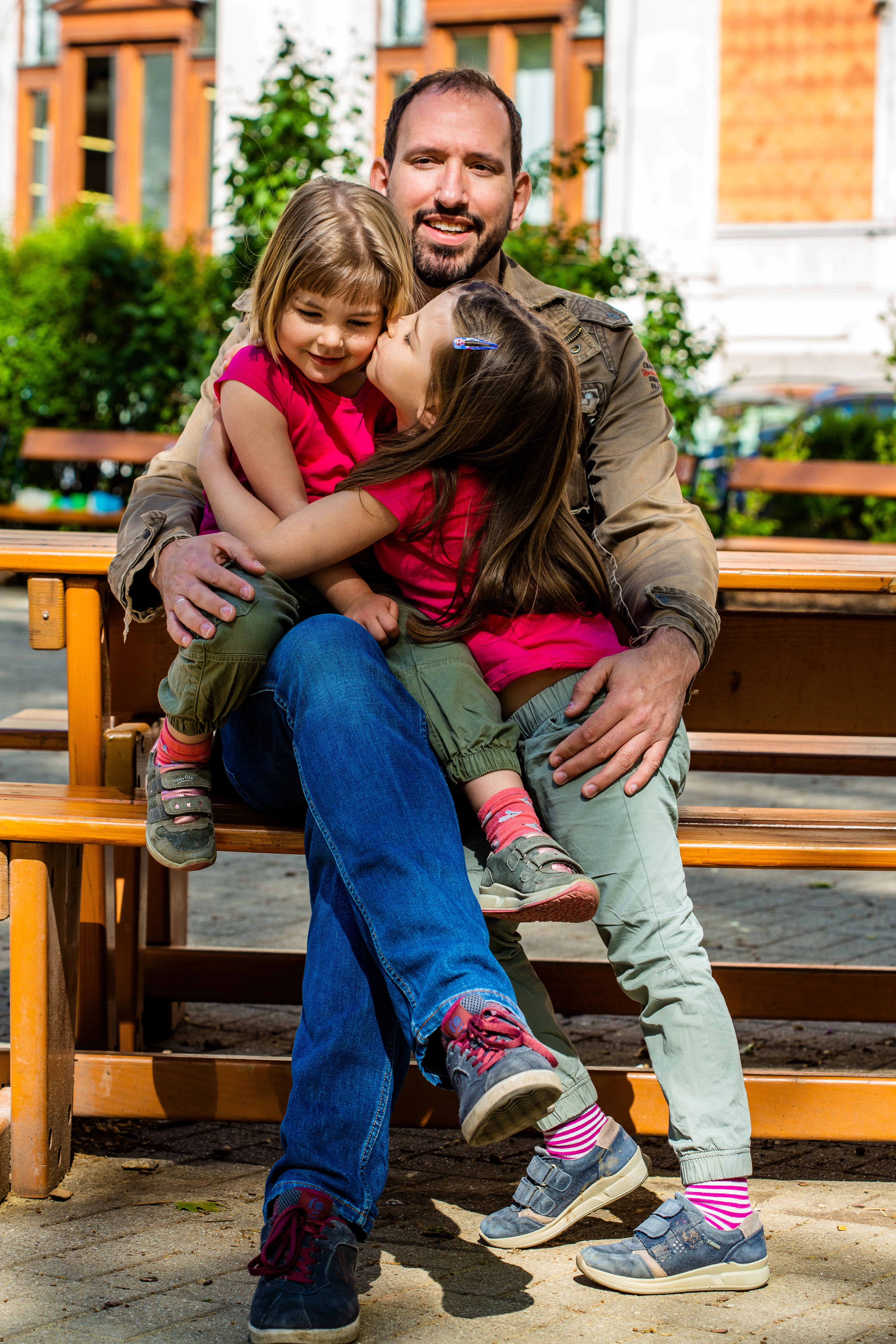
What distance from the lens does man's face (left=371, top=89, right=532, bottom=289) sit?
317cm

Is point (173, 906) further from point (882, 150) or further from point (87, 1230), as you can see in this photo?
point (882, 150)

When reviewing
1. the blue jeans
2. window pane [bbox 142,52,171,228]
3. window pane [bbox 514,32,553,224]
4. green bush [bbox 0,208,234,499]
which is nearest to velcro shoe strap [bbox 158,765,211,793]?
the blue jeans

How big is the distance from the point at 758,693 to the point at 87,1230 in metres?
1.58

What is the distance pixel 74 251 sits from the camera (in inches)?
505

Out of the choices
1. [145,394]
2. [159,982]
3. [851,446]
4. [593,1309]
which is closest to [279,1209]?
[593,1309]

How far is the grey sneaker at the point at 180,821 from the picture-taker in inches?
91.6

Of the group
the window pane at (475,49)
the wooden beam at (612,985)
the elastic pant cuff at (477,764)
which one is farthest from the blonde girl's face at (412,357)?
the window pane at (475,49)

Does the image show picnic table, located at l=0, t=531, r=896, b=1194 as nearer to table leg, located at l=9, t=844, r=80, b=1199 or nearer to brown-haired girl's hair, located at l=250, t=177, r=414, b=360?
table leg, located at l=9, t=844, r=80, b=1199

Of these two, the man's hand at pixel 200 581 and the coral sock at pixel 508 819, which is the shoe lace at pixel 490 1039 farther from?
the man's hand at pixel 200 581

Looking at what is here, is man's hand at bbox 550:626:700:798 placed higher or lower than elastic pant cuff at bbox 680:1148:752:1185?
higher

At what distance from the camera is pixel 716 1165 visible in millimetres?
2209

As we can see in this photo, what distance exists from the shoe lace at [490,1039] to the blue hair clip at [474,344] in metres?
1.05

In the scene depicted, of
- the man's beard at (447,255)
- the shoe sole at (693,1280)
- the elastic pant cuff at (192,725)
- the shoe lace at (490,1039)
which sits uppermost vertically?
the man's beard at (447,255)

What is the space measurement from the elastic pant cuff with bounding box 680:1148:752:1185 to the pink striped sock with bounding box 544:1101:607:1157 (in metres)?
0.21
